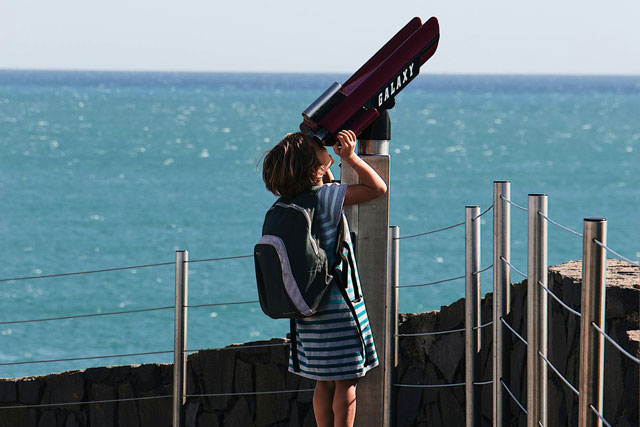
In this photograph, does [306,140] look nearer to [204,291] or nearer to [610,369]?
[610,369]

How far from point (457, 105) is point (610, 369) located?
340 ft

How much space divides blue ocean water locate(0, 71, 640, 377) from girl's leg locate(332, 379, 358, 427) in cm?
299

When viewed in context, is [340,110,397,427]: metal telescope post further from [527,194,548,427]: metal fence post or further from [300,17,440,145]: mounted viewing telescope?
[527,194,548,427]: metal fence post

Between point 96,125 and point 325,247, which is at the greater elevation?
point 96,125

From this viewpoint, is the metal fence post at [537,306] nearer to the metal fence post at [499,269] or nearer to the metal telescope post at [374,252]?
the metal fence post at [499,269]

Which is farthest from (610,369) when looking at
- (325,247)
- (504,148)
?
(504,148)

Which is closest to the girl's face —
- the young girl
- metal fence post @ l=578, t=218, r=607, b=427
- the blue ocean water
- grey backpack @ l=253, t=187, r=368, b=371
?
the young girl

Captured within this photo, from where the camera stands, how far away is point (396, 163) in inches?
2174

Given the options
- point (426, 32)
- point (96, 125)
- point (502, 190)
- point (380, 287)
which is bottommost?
point (380, 287)

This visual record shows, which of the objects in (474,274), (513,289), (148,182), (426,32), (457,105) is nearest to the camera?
(426,32)

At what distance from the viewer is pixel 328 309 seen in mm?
3385

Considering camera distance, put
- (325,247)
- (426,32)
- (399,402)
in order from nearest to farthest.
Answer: (325,247) < (426,32) < (399,402)

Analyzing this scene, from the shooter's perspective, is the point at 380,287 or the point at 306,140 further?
the point at 380,287

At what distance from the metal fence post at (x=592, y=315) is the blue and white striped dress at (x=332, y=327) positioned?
36.8 inches
